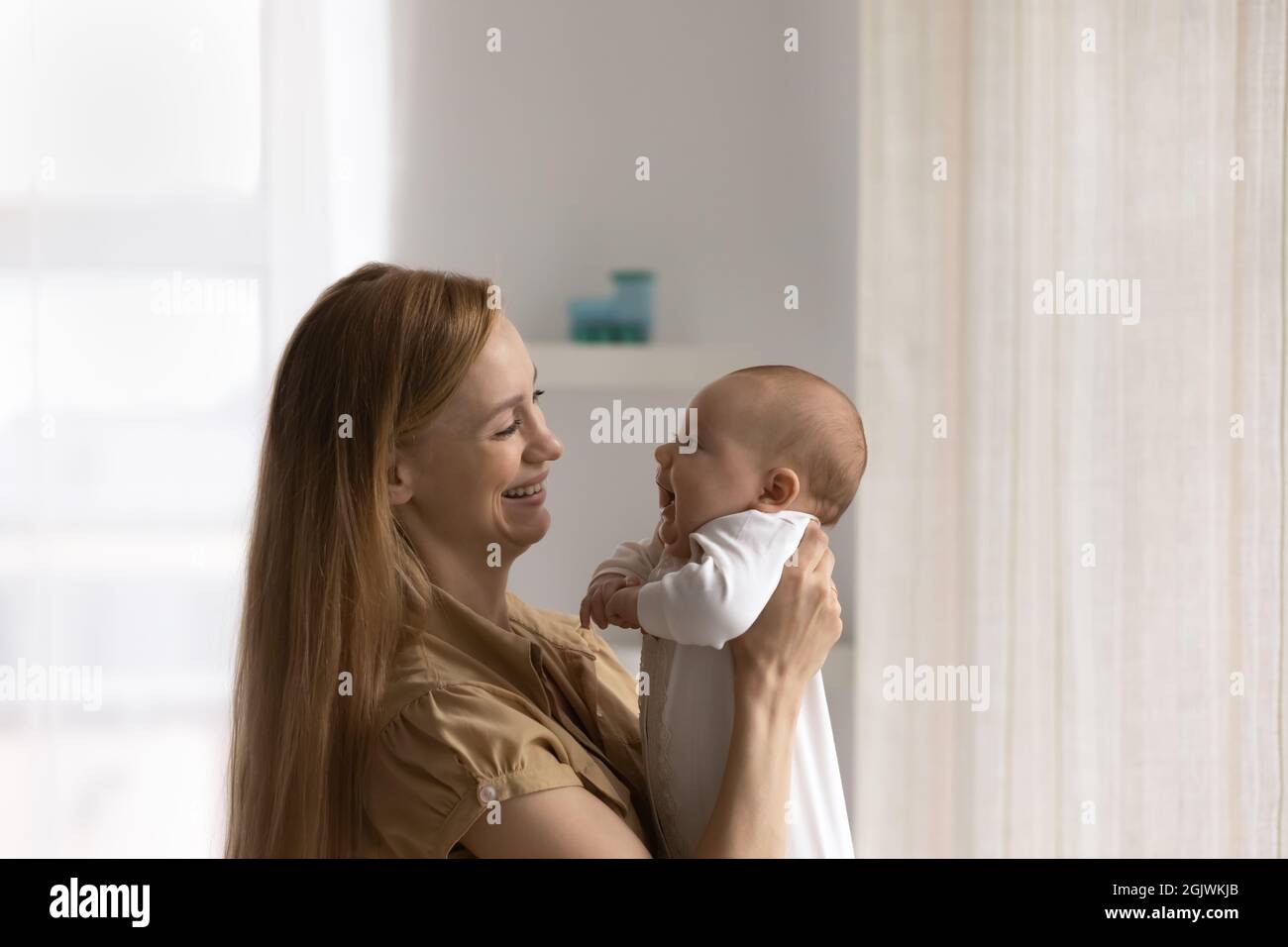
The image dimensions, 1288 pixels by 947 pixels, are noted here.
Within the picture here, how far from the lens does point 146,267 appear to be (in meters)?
1.82

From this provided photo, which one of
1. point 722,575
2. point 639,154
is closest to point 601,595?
point 722,575

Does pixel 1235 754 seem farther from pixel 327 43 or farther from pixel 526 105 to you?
pixel 327 43

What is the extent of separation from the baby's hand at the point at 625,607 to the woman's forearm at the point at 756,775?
107 mm

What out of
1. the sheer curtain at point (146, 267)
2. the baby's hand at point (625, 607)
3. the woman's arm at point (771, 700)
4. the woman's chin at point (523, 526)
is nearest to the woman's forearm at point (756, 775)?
the woman's arm at point (771, 700)

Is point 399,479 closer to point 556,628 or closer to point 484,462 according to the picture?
point 484,462

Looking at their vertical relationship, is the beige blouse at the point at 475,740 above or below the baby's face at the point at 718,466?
below

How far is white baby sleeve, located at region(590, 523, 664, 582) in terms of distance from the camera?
93cm

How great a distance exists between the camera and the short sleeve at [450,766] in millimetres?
717

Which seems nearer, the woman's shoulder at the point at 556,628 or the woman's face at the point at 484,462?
the woman's face at the point at 484,462

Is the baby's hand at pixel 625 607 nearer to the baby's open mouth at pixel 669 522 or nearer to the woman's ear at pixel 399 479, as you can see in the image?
the baby's open mouth at pixel 669 522

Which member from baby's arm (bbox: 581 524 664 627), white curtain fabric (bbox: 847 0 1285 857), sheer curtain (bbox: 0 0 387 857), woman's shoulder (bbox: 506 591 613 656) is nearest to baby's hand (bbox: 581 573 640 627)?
baby's arm (bbox: 581 524 664 627)

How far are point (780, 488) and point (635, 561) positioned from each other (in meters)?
0.15
